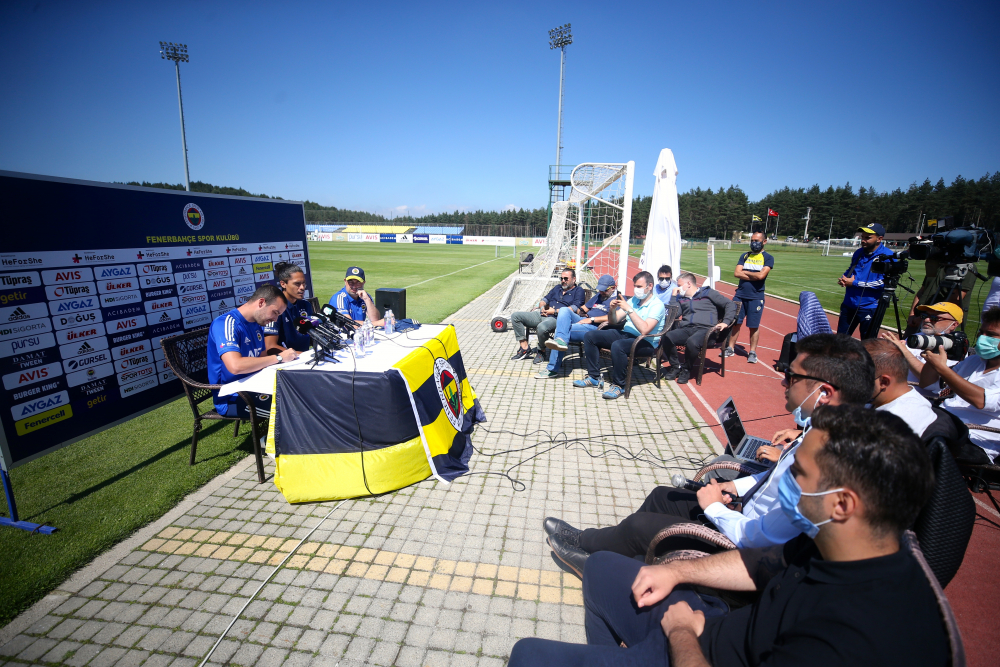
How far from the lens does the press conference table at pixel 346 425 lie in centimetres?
333

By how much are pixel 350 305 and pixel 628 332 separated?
3.78 metres

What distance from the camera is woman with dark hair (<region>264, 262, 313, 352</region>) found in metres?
4.51

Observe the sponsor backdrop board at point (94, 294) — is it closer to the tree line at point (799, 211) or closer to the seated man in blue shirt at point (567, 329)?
the seated man in blue shirt at point (567, 329)

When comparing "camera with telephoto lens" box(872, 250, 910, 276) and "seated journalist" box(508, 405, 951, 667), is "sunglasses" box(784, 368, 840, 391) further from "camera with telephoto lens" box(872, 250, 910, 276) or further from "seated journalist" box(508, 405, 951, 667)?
"camera with telephoto lens" box(872, 250, 910, 276)

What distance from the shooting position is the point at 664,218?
7664 millimetres

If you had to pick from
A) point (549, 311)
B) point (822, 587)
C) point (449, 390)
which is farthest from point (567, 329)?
point (822, 587)

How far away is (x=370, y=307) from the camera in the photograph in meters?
5.45

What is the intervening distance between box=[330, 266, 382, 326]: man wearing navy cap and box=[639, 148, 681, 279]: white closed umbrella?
493cm

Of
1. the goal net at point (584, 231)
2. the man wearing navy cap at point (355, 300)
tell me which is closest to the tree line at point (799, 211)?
the goal net at point (584, 231)

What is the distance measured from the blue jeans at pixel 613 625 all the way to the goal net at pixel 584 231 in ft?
24.3

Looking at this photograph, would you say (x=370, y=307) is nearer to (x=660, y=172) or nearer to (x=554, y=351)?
(x=554, y=351)

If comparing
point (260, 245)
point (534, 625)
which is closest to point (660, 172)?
point (260, 245)

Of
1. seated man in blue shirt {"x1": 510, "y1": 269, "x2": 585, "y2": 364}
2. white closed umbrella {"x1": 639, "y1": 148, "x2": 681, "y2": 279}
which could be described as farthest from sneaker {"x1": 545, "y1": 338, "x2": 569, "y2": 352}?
white closed umbrella {"x1": 639, "y1": 148, "x2": 681, "y2": 279}

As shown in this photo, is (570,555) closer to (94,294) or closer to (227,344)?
(227,344)
